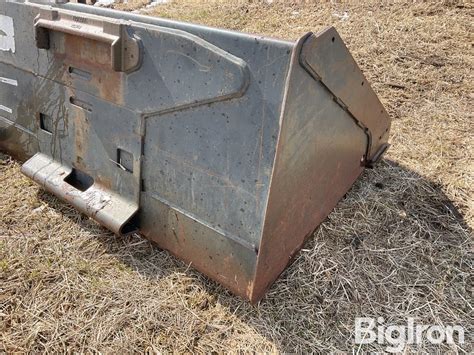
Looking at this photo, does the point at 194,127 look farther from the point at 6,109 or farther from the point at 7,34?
the point at 6,109

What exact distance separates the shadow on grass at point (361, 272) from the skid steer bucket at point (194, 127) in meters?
0.12

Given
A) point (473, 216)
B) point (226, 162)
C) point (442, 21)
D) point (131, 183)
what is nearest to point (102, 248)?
point (131, 183)

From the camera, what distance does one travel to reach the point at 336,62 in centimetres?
193

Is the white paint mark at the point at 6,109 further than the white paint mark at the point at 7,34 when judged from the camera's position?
Yes

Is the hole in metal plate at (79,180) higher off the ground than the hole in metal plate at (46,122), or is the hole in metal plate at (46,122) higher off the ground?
the hole in metal plate at (46,122)

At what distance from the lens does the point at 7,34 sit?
2.72 m

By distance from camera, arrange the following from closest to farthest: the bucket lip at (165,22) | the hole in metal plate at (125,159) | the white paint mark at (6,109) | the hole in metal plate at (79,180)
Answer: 1. the bucket lip at (165,22)
2. the hole in metal plate at (125,159)
3. the hole in metal plate at (79,180)
4. the white paint mark at (6,109)

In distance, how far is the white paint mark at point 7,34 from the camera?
2.68m

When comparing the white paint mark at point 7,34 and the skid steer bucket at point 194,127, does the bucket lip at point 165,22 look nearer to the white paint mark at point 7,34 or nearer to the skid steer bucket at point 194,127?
the skid steer bucket at point 194,127

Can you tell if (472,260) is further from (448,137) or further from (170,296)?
(170,296)

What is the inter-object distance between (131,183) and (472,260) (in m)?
2.21

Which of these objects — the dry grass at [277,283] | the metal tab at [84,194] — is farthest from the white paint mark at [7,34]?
the dry grass at [277,283]

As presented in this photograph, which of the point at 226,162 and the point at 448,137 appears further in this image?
the point at 448,137

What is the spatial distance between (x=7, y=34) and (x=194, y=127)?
177 centimetres
